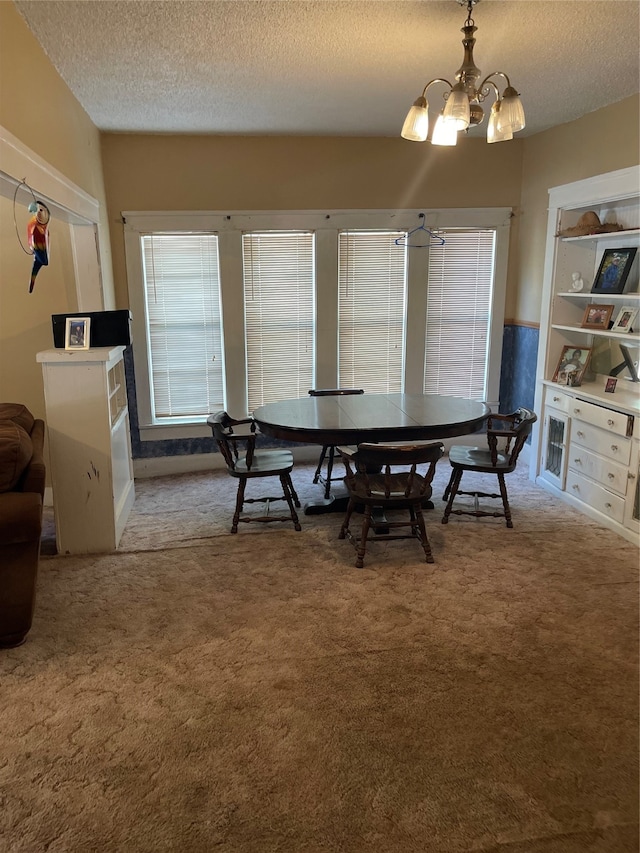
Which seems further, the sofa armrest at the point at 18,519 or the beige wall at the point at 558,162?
the beige wall at the point at 558,162

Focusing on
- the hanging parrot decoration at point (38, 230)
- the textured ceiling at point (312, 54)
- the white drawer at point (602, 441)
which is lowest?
the white drawer at point (602, 441)

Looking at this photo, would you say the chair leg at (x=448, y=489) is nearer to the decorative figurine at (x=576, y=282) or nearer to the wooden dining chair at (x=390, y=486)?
the wooden dining chair at (x=390, y=486)

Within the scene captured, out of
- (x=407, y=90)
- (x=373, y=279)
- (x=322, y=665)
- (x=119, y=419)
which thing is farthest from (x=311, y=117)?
(x=322, y=665)

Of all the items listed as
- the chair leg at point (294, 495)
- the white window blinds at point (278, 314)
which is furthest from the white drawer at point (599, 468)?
the white window blinds at point (278, 314)

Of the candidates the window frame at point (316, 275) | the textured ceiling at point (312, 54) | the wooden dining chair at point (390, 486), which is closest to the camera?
the textured ceiling at point (312, 54)

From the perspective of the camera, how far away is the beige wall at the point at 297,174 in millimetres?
4559

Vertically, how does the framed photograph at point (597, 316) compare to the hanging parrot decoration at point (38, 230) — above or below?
below

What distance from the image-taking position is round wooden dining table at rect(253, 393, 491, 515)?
135 inches

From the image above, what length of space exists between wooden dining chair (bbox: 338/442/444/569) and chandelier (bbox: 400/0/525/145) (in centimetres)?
146

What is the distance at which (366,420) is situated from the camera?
362 cm

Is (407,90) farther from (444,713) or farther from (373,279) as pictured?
(444,713)

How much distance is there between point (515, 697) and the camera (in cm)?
220

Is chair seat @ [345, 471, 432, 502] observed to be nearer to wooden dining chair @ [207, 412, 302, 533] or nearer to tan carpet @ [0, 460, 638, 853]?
tan carpet @ [0, 460, 638, 853]

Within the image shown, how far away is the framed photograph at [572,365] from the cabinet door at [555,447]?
0.80ft
